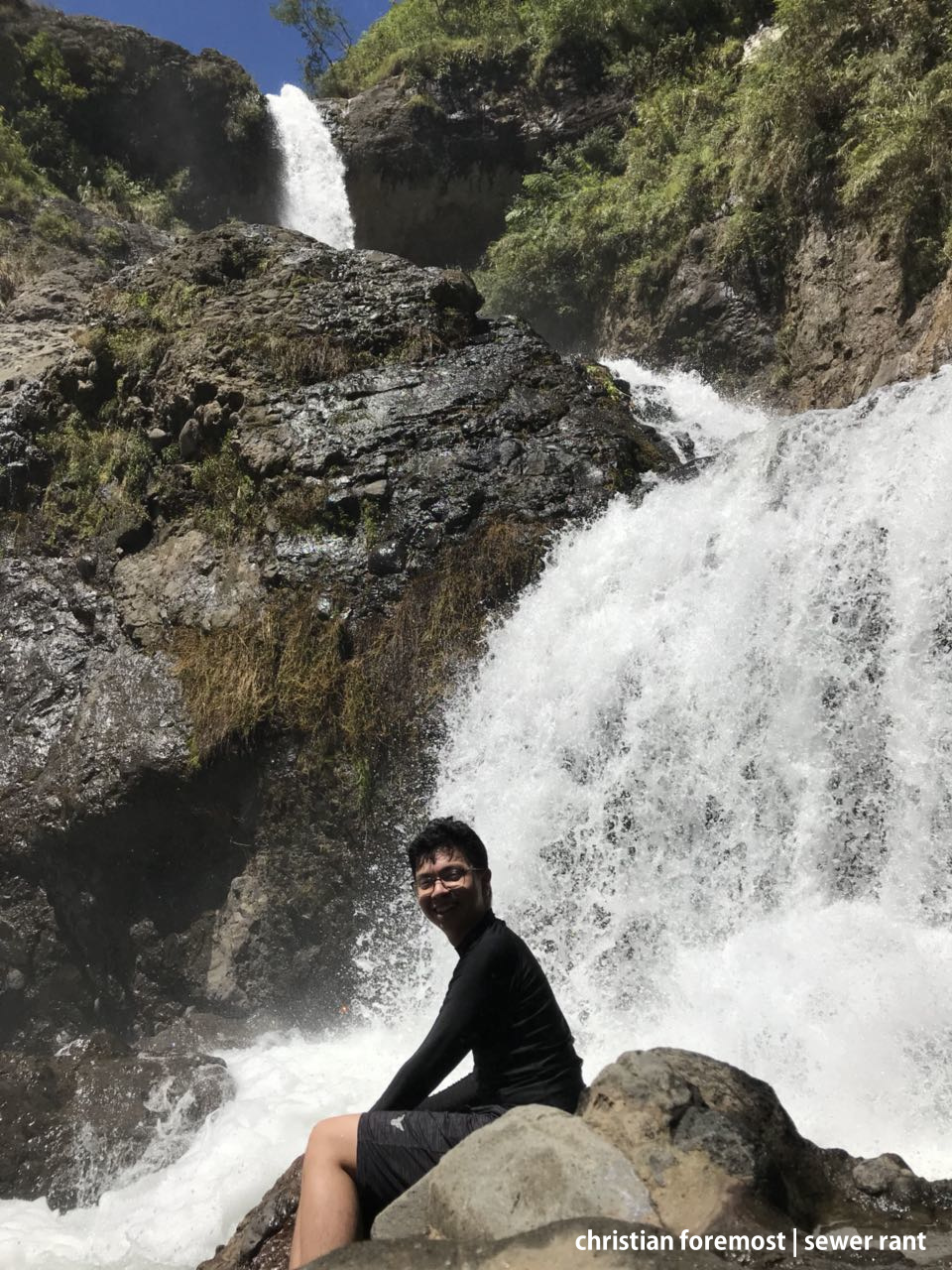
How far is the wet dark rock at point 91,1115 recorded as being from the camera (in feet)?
19.1

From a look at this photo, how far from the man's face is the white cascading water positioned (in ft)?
8.51

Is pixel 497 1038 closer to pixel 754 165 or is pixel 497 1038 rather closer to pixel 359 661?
pixel 359 661

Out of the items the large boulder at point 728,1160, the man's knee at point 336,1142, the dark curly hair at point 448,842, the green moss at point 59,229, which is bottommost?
the large boulder at point 728,1160

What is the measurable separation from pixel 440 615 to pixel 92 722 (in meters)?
3.15

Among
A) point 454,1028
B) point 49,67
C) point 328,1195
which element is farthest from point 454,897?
point 49,67

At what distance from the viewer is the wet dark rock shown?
5.84 m

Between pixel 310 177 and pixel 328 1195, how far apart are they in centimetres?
2159

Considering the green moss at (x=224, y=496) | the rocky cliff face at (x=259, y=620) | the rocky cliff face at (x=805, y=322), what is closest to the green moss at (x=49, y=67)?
the rocky cliff face at (x=805, y=322)

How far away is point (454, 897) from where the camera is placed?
2758 millimetres

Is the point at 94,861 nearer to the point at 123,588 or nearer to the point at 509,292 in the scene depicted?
the point at 123,588

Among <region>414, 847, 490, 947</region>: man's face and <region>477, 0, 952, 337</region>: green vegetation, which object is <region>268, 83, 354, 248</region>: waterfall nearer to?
<region>477, 0, 952, 337</region>: green vegetation

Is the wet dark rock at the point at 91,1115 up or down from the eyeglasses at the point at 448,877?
down

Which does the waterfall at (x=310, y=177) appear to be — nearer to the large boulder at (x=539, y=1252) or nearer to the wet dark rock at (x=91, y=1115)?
the wet dark rock at (x=91, y=1115)

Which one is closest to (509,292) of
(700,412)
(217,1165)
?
(700,412)
